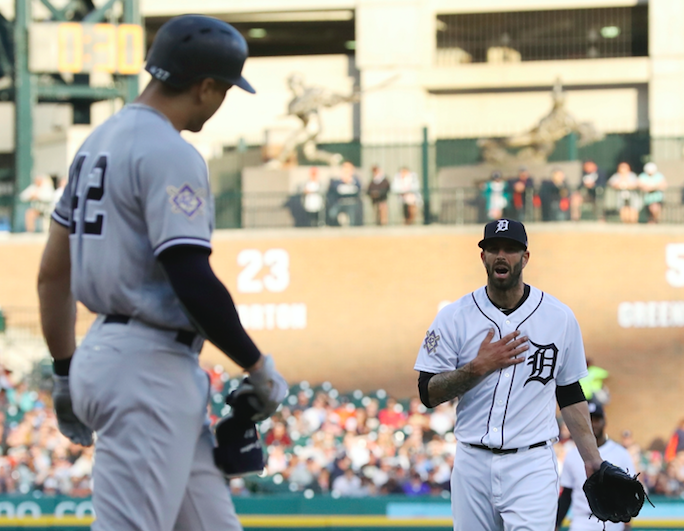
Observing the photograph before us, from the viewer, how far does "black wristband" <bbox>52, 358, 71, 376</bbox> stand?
139 inches

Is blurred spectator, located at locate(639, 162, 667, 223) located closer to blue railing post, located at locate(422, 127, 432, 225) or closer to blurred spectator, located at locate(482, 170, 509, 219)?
blurred spectator, located at locate(482, 170, 509, 219)

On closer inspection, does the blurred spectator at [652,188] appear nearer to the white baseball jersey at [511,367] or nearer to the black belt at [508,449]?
the white baseball jersey at [511,367]

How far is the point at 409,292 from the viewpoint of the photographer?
20797 millimetres

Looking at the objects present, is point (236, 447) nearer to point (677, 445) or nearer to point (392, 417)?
point (392, 417)

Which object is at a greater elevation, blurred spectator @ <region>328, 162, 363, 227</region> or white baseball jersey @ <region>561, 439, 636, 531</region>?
blurred spectator @ <region>328, 162, 363, 227</region>

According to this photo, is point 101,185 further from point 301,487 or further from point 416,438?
point 416,438

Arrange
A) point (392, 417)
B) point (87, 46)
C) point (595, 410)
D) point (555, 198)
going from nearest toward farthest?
point (595, 410), point (392, 417), point (555, 198), point (87, 46)

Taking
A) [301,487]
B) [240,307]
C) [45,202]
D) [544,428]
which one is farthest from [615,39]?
[544,428]

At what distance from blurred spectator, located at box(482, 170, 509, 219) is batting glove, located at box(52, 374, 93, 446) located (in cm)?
1676

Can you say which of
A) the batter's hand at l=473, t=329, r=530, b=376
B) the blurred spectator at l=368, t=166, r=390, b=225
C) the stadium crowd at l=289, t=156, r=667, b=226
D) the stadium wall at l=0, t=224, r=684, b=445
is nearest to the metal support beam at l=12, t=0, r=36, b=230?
the stadium wall at l=0, t=224, r=684, b=445

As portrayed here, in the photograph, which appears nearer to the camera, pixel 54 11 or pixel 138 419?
pixel 138 419

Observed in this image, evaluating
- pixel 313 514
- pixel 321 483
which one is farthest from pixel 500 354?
pixel 321 483

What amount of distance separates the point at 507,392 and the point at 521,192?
15169 millimetres

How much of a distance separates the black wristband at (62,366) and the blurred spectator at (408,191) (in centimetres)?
1734
